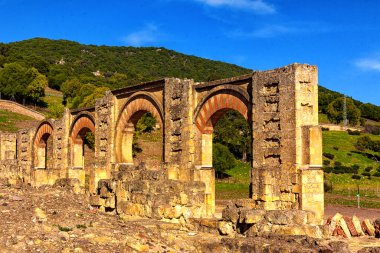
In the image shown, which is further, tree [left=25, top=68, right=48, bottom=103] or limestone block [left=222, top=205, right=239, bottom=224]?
tree [left=25, top=68, right=48, bottom=103]

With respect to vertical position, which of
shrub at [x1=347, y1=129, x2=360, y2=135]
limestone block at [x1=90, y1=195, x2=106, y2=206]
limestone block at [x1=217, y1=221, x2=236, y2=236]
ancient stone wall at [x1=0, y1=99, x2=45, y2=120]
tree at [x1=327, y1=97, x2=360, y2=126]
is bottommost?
limestone block at [x1=217, y1=221, x2=236, y2=236]

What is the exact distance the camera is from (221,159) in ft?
114

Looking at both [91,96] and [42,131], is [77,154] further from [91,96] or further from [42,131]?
[91,96]

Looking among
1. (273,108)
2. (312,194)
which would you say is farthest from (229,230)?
(273,108)

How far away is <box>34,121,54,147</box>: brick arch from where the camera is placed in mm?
23966

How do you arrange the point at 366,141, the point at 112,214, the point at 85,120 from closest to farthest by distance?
the point at 112,214, the point at 85,120, the point at 366,141

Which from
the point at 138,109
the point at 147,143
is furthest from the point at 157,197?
the point at 147,143

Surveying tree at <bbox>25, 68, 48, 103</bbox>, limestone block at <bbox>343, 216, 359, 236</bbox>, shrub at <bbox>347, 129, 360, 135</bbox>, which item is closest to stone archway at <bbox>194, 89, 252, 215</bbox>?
limestone block at <bbox>343, 216, 359, 236</bbox>

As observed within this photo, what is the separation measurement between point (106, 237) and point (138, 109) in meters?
7.83

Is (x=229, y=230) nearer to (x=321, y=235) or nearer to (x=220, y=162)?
(x=321, y=235)

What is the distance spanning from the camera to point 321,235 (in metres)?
9.27

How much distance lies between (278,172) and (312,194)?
938 mm

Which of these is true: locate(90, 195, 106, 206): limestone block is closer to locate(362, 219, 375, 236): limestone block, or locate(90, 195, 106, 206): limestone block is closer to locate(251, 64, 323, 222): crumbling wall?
locate(251, 64, 323, 222): crumbling wall

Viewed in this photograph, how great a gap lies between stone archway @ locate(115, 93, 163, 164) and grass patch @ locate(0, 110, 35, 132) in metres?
25.8
